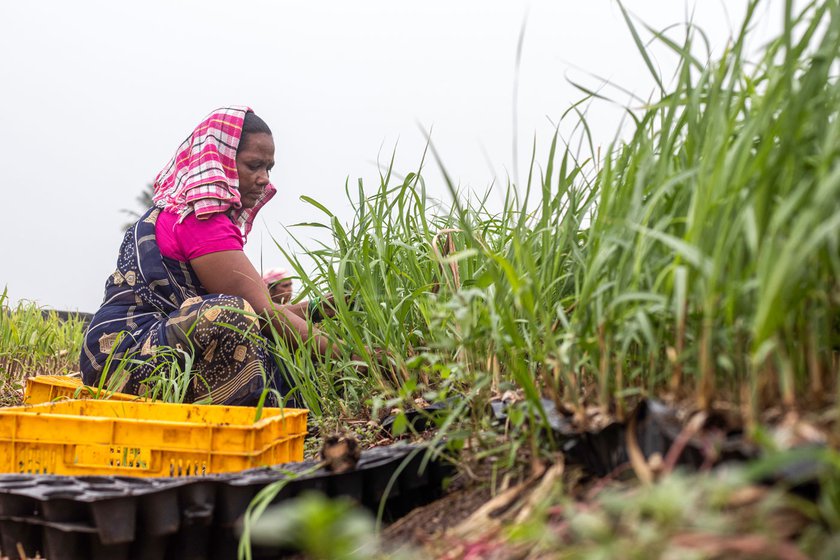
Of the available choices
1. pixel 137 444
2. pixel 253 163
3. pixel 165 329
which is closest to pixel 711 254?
pixel 137 444

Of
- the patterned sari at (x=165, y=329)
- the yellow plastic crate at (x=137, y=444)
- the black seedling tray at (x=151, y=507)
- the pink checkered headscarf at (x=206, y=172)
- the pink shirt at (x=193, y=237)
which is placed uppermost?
the pink checkered headscarf at (x=206, y=172)

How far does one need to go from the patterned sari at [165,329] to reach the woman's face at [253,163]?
0.37 meters

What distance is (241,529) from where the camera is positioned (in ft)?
4.25

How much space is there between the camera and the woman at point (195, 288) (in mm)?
2682

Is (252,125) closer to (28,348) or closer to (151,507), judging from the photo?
(28,348)

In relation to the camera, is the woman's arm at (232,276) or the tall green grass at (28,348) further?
the tall green grass at (28,348)

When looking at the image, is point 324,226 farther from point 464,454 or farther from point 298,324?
point 464,454

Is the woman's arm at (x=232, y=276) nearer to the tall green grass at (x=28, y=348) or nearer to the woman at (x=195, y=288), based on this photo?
the woman at (x=195, y=288)

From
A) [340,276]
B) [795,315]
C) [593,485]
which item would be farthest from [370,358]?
[795,315]

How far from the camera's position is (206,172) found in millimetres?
2957

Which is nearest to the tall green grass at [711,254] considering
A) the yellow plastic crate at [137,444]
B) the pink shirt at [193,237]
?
the yellow plastic crate at [137,444]

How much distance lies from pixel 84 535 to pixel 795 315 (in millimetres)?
1136

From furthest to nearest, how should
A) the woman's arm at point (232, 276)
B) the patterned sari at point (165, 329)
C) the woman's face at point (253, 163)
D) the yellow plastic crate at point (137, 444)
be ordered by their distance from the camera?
1. the woman's face at point (253, 163)
2. the woman's arm at point (232, 276)
3. the patterned sari at point (165, 329)
4. the yellow plastic crate at point (137, 444)

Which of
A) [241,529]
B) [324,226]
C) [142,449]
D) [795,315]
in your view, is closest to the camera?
[795,315]
